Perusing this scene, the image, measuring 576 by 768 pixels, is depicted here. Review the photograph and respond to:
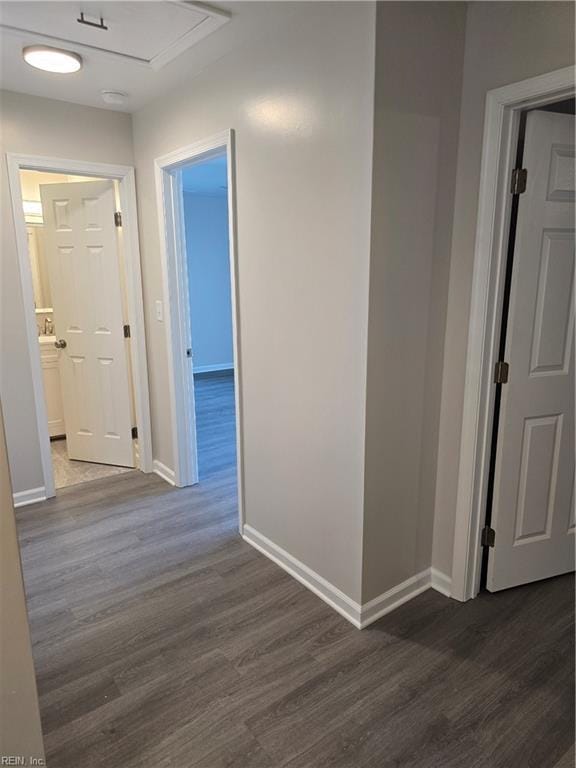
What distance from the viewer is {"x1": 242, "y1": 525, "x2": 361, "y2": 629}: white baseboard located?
217cm

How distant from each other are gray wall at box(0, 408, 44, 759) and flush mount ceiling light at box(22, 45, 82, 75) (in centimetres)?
216

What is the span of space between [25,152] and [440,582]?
344cm

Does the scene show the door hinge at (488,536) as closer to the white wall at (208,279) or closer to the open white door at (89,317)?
the open white door at (89,317)

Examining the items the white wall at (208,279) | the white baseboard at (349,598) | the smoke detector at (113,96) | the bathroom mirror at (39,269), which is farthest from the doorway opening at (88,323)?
the white wall at (208,279)

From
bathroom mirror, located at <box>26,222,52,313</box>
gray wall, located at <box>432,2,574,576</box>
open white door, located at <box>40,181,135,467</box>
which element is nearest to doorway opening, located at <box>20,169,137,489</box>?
open white door, located at <box>40,181,135,467</box>

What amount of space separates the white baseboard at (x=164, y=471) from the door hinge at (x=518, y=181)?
280 centimetres

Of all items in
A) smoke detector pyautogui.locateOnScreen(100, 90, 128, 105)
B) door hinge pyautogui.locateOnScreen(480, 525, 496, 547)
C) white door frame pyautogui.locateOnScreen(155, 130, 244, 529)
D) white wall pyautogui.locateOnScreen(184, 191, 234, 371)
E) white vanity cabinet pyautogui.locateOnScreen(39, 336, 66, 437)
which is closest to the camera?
door hinge pyautogui.locateOnScreen(480, 525, 496, 547)

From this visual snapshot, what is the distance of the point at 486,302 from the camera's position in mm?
2002

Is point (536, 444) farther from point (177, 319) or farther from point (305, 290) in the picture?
point (177, 319)

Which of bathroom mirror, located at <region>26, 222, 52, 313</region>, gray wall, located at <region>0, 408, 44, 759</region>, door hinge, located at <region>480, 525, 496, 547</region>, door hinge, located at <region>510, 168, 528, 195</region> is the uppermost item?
door hinge, located at <region>510, 168, 528, 195</region>

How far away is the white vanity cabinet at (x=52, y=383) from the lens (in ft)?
14.2

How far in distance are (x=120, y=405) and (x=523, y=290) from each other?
2.95m

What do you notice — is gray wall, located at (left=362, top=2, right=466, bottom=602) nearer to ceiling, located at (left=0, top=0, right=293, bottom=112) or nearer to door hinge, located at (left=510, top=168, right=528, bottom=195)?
door hinge, located at (left=510, top=168, right=528, bottom=195)

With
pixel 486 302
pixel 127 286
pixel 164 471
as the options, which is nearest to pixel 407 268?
pixel 486 302
